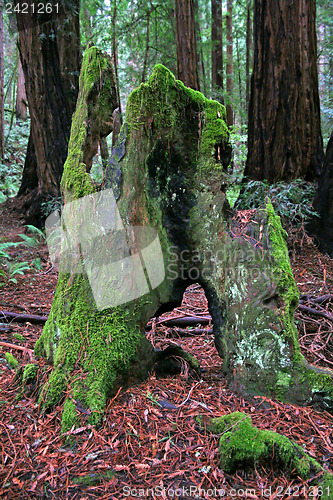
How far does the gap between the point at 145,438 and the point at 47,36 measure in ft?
28.4

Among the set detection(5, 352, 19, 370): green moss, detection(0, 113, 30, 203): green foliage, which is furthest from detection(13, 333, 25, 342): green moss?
detection(0, 113, 30, 203): green foliage

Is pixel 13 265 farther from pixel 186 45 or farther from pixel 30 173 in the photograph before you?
pixel 186 45

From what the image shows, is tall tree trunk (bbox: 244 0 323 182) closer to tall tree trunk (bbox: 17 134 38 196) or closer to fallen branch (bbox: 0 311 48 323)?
fallen branch (bbox: 0 311 48 323)

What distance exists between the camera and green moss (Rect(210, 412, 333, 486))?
189cm

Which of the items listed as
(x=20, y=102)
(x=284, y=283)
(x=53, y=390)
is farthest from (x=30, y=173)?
(x=20, y=102)

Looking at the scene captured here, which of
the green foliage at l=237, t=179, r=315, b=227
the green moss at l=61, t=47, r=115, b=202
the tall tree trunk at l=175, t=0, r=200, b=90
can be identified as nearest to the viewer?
the green moss at l=61, t=47, r=115, b=202

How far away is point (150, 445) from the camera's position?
2.08m

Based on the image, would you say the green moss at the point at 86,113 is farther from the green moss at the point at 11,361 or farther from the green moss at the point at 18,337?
the green moss at the point at 18,337

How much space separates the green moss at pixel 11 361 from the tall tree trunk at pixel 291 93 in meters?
5.40

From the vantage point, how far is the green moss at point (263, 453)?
1892 mm

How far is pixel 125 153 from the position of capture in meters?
2.68

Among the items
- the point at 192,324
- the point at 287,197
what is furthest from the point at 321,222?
the point at 192,324

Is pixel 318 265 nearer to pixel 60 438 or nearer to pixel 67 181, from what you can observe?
pixel 67 181

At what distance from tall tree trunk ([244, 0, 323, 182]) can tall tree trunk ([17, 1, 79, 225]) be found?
4.36 m
